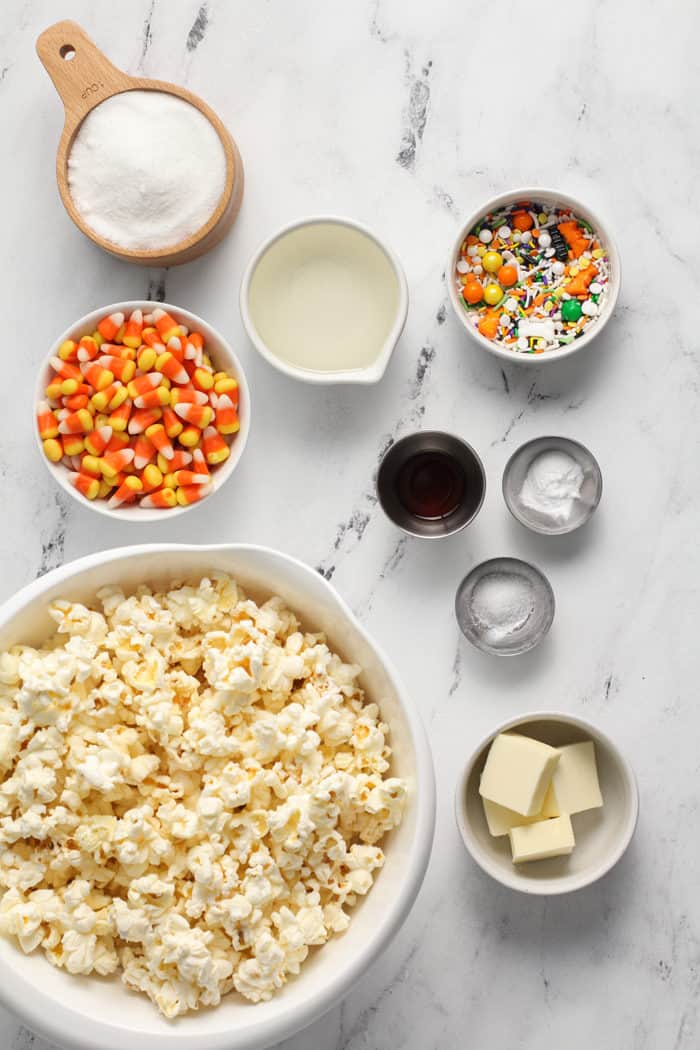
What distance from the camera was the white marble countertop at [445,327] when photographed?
2.52m

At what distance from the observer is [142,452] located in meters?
Answer: 2.43

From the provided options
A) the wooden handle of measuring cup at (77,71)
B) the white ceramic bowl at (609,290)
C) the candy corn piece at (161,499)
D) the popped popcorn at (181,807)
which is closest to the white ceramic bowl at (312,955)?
the popped popcorn at (181,807)

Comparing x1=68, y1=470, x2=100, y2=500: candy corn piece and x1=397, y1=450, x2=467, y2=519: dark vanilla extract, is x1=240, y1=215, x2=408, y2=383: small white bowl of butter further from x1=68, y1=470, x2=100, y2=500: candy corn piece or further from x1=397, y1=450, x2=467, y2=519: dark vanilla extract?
x1=68, y1=470, x2=100, y2=500: candy corn piece

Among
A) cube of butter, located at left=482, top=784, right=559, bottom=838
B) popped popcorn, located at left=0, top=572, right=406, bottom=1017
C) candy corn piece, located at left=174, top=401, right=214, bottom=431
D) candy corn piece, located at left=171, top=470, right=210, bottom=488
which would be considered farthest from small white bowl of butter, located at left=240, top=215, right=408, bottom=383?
cube of butter, located at left=482, top=784, right=559, bottom=838

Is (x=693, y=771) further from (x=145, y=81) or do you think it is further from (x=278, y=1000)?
(x=145, y=81)

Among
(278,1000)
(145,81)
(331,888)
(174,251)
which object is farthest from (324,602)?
(145,81)

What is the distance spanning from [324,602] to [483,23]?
58.2 inches

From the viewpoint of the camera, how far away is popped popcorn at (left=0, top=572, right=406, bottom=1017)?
6.31 feet

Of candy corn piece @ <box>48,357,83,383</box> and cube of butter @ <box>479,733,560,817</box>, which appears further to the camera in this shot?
candy corn piece @ <box>48,357,83,383</box>

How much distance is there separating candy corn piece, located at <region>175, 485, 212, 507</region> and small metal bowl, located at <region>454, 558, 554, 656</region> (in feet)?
2.05

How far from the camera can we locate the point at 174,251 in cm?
240

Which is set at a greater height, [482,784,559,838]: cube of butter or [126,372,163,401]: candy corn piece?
[126,372,163,401]: candy corn piece

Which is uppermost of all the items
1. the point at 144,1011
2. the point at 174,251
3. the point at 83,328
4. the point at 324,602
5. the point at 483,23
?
the point at 483,23

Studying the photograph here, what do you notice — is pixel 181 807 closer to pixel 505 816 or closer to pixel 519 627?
pixel 505 816
